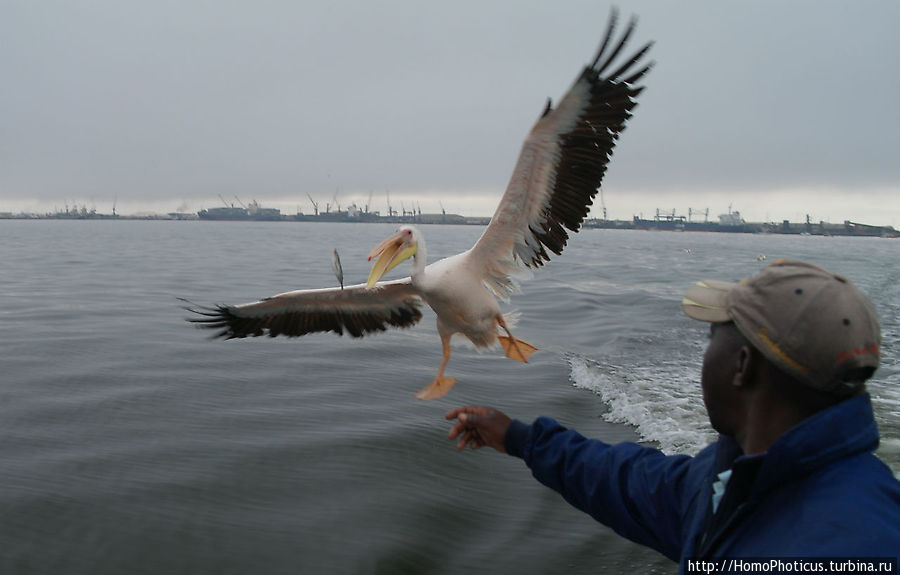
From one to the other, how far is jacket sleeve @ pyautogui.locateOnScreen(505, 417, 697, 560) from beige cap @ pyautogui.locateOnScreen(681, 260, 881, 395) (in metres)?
0.67

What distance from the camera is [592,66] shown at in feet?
15.1

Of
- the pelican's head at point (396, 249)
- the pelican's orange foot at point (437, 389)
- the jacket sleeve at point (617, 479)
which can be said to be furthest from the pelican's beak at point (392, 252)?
the jacket sleeve at point (617, 479)

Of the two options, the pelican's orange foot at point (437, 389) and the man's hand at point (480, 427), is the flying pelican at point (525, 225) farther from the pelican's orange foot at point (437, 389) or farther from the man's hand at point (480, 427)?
the man's hand at point (480, 427)

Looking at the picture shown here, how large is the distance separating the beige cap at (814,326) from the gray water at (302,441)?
330cm

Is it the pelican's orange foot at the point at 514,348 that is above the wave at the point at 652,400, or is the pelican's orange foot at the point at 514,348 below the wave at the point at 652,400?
above

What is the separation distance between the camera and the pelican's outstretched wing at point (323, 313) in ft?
18.4

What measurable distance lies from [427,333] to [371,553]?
7782 mm

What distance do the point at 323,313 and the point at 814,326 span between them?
5.01 metres

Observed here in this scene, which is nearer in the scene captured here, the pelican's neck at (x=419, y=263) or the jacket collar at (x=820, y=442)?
the jacket collar at (x=820, y=442)

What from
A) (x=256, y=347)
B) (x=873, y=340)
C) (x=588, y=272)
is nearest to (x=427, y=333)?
(x=256, y=347)

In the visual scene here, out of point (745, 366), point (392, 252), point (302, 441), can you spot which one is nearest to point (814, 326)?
point (745, 366)

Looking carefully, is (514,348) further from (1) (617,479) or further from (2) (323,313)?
(1) (617,479)

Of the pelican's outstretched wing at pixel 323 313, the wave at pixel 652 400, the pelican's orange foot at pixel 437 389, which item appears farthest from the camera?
the wave at pixel 652 400

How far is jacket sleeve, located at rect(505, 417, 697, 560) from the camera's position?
6.67 feet
